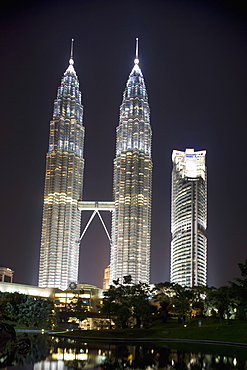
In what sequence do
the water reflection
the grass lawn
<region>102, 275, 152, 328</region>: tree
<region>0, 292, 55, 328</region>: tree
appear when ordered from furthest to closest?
1. <region>0, 292, 55, 328</region>: tree
2. <region>102, 275, 152, 328</region>: tree
3. the grass lawn
4. the water reflection

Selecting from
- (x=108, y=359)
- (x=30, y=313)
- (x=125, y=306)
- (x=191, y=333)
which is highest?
(x=125, y=306)

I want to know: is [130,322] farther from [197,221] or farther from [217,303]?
[197,221]

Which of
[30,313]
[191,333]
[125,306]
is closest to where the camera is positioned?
[191,333]

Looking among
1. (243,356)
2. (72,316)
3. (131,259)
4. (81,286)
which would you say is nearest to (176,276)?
(131,259)

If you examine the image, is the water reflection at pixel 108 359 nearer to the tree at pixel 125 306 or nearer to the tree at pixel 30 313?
the tree at pixel 125 306

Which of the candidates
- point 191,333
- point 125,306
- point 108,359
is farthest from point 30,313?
point 108,359

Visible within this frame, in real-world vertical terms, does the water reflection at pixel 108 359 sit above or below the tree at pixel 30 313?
below

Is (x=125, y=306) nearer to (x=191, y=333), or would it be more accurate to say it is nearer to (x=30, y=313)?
(x=191, y=333)

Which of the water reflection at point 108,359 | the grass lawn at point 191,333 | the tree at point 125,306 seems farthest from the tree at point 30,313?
the water reflection at point 108,359

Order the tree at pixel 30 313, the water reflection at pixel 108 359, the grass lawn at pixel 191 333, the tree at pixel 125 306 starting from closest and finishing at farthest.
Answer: the water reflection at pixel 108 359 < the grass lawn at pixel 191 333 < the tree at pixel 125 306 < the tree at pixel 30 313

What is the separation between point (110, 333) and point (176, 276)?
5046 inches

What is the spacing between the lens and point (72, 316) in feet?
440

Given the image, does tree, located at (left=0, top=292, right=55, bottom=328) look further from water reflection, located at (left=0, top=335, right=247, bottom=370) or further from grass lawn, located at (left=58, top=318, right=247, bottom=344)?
water reflection, located at (left=0, top=335, right=247, bottom=370)

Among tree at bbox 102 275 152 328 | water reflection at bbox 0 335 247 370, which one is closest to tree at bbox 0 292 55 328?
tree at bbox 102 275 152 328
